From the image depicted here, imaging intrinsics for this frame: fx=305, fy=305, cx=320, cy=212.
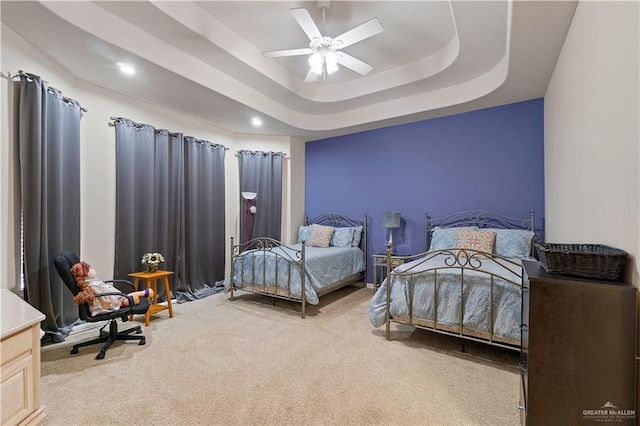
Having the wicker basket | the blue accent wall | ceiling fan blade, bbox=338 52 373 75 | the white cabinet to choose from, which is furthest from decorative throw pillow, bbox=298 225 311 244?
the wicker basket

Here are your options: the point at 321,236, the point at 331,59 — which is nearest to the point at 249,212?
the point at 321,236

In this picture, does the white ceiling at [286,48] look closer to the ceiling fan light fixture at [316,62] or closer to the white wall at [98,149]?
the white wall at [98,149]

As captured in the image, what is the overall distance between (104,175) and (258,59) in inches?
89.2

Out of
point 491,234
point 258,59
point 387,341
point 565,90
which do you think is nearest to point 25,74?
point 258,59

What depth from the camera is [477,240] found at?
371 centimetres

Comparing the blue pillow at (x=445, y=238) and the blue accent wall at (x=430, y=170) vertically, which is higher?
the blue accent wall at (x=430, y=170)

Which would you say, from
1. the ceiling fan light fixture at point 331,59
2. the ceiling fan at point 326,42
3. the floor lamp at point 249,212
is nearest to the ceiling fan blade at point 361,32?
the ceiling fan at point 326,42

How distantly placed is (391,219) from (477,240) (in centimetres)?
123

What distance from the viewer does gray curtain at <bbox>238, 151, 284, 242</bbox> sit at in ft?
17.4

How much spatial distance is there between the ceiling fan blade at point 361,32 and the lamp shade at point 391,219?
2.58 metres

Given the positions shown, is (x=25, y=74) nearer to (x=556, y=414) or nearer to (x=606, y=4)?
(x=606, y=4)

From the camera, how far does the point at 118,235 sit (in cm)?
368

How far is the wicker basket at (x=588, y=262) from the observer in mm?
1301

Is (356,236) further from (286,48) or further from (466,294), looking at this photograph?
(286,48)
